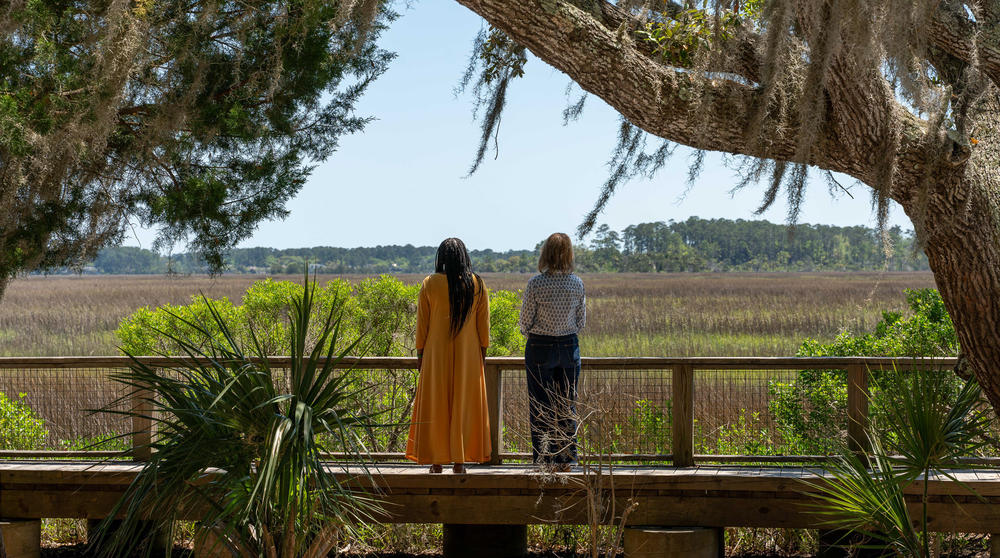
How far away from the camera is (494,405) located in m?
6.41

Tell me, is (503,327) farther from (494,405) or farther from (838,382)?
(494,405)

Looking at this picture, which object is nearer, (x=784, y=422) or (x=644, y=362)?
(x=644, y=362)

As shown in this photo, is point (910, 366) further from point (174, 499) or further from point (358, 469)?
point (174, 499)

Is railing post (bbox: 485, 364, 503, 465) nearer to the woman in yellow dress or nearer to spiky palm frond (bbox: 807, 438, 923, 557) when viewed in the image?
the woman in yellow dress

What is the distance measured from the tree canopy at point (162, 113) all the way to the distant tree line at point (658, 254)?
52162 mm

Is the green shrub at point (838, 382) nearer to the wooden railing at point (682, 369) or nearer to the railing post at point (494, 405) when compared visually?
the wooden railing at point (682, 369)

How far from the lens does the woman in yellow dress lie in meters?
5.74

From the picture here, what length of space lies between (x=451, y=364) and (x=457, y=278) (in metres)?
0.59

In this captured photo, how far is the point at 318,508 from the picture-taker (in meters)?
4.84

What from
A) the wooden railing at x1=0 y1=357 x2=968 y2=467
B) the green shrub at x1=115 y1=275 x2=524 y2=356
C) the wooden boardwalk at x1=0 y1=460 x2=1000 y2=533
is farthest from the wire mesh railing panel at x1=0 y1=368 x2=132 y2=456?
the green shrub at x1=115 y1=275 x2=524 y2=356

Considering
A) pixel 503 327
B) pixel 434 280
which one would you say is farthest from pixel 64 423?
pixel 503 327

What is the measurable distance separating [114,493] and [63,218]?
2.00m

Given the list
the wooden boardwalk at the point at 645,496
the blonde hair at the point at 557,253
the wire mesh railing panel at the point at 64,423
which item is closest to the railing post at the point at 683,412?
the wooden boardwalk at the point at 645,496

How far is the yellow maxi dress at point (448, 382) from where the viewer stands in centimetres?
582
